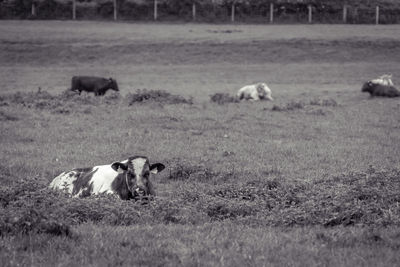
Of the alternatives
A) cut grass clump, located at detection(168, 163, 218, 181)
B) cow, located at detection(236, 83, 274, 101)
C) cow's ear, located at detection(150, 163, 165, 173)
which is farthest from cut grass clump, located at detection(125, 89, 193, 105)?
cow's ear, located at detection(150, 163, 165, 173)

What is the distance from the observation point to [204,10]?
5853 centimetres

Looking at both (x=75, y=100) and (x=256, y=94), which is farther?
(x=256, y=94)

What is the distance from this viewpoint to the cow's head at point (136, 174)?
9977mm

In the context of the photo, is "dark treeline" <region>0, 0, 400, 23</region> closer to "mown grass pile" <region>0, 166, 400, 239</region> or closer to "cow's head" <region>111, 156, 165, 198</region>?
"cow's head" <region>111, 156, 165, 198</region>

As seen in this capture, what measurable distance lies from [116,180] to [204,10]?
49751 millimetres

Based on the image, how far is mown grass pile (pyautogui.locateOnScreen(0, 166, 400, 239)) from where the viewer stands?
768 centimetres

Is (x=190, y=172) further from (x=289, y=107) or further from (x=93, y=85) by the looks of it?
(x=93, y=85)

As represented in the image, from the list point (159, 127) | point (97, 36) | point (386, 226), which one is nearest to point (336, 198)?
point (386, 226)

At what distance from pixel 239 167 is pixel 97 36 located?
38.8 metres

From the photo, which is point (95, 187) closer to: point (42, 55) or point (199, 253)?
point (199, 253)

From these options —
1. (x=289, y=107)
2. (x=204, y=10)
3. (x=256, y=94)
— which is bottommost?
(x=289, y=107)

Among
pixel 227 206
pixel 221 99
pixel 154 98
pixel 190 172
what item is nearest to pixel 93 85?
pixel 154 98

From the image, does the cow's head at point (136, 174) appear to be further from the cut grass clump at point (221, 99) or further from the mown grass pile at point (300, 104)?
the cut grass clump at point (221, 99)

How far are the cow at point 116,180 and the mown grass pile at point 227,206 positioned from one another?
534mm
